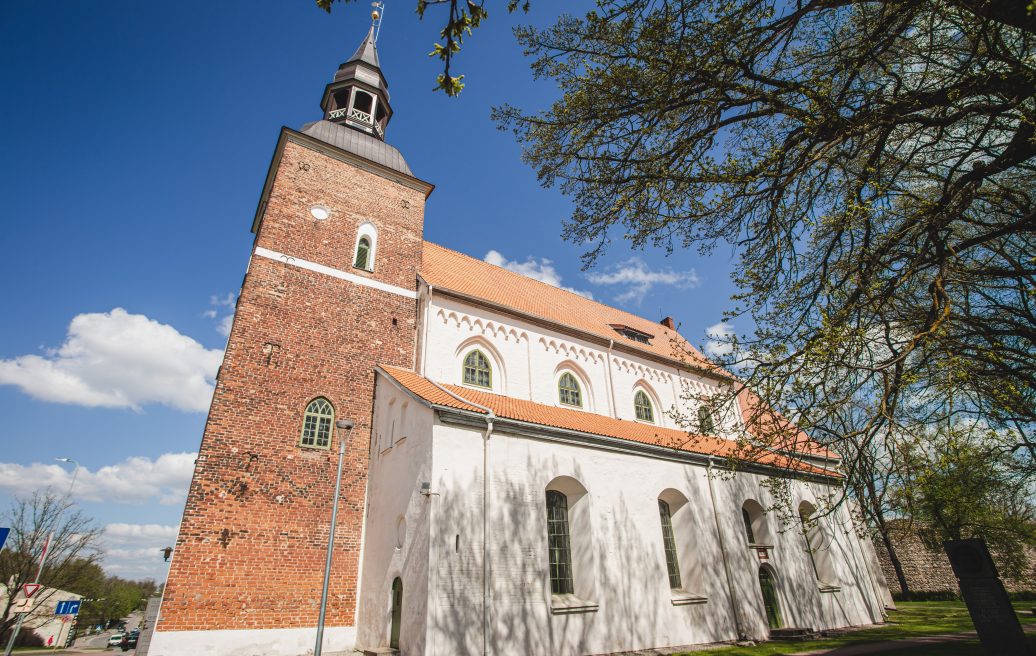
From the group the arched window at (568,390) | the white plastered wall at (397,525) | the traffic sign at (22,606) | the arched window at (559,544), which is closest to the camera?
the white plastered wall at (397,525)

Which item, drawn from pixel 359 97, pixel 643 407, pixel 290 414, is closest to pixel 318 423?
pixel 290 414

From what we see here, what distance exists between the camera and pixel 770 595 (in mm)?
14648

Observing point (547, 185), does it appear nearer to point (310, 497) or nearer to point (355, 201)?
point (310, 497)

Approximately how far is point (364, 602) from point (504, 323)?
8054mm

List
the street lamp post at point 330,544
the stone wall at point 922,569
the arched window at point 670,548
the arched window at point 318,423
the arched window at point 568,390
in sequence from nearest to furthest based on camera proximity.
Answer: the street lamp post at point 330,544 → the arched window at point 318,423 → the arched window at point 670,548 → the arched window at point 568,390 → the stone wall at point 922,569

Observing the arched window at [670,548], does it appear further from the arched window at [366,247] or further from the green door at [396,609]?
the arched window at [366,247]

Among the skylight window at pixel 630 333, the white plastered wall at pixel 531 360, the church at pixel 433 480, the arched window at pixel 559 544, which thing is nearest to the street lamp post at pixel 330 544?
the church at pixel 433 480

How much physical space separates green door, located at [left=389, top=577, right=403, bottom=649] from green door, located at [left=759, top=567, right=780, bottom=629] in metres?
10.3

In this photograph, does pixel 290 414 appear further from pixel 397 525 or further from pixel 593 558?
pixel 593 558

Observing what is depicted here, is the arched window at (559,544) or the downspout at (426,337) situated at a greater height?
the downspout at (426,337)

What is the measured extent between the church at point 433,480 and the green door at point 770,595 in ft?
0.20

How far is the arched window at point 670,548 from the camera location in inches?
512

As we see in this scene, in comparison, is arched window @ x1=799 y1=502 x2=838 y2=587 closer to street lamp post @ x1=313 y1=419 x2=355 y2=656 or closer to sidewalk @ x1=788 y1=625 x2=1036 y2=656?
sidewalk @ x1=788 y1=625 x2=1036 y2=656

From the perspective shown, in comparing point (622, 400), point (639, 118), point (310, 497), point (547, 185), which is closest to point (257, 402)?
point (310, 497)
